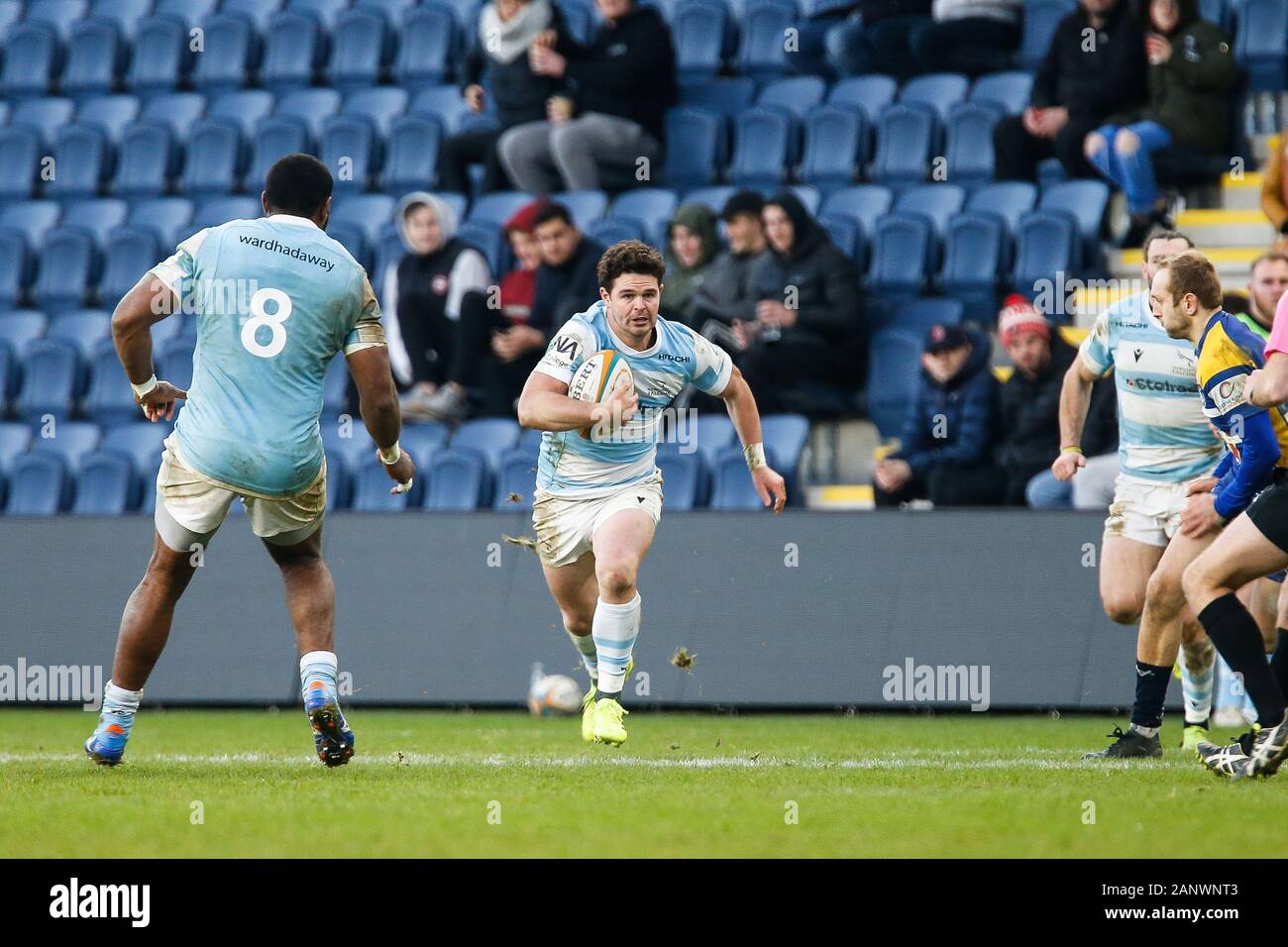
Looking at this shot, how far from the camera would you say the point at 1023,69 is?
16156mm

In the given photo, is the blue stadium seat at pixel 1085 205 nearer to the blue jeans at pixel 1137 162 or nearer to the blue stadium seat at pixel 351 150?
the blue jeans at pixel 1137 162

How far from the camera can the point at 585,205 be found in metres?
15.8

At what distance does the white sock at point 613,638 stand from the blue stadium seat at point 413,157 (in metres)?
9.45

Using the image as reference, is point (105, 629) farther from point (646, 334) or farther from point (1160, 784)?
point (1160, 784)

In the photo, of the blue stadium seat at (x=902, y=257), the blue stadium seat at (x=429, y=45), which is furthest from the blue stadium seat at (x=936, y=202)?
the blue stadium seat at (x=429, y=45)

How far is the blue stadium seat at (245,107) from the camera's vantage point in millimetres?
18469

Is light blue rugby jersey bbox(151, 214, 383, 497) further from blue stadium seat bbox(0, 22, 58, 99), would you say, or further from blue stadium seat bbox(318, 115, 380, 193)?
blue stadium seat bbox(0, 22, 58, 99)

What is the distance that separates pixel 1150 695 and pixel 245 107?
12.8 m

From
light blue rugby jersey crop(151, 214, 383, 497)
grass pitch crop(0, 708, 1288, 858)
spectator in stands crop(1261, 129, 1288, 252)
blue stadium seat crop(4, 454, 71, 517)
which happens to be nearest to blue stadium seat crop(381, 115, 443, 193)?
blue stadium seat crop(4, 454, 71, 517)

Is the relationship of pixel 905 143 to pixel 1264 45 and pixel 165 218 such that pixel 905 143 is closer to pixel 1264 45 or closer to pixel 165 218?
pixel 1264 45

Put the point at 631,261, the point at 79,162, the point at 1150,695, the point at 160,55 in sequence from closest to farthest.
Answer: the point at 1150,695 → the point at 631,261 → the point at 79,162 → the point at 160,55

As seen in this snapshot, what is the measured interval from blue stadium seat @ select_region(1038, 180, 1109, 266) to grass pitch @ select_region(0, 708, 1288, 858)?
5.10 m

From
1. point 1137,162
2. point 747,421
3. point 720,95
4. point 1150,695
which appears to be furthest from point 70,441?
point 1150,695
